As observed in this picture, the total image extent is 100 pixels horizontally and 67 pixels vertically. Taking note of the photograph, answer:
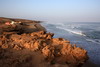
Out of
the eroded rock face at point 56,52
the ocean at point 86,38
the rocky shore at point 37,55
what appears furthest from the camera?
the ocean at point 86,38

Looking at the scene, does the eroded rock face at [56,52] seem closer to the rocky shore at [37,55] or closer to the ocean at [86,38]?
the rocky shore at [37,55]

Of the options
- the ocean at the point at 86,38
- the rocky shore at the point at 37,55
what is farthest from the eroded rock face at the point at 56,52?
the ocean at the point at 86,38

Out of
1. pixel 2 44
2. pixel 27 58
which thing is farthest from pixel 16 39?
pixel 27 58

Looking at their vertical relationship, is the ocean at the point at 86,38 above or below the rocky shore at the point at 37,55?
below

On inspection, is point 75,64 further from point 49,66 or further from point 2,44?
point 2,44

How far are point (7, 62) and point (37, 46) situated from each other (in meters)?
0.91

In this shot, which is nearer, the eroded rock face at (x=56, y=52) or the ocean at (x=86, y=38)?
the eroded rock face at (x=56, y=52)

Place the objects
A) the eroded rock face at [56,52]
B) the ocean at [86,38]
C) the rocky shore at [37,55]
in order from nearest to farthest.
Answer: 1. the rocky shore at [37,55]
2. the eroded rock face at [56,52]
3. the ocean at [86,38]

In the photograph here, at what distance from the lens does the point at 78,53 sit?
2766 millimetres

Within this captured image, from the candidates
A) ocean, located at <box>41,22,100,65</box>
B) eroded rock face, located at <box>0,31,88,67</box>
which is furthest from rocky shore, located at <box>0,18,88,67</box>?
ocean, located at <box>41,22,100,65</box>

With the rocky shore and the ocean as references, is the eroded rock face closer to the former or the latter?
the rocky shore

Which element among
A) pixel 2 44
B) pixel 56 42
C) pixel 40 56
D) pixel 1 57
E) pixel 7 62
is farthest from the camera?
pixel 56 42

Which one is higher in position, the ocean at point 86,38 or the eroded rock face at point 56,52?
the eroded rock face at point 56,52

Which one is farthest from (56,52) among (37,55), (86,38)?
(86,38)
